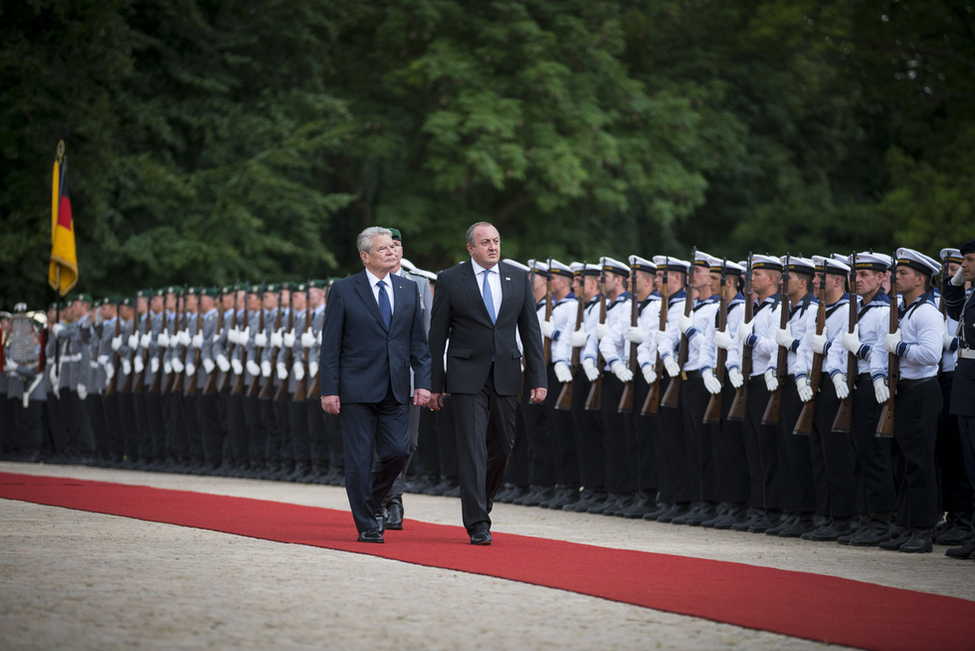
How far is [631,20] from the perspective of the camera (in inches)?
1328

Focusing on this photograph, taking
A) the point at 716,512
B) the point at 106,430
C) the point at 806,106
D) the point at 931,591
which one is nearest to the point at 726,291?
the point at 716,512

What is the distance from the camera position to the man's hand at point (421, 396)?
9.31m

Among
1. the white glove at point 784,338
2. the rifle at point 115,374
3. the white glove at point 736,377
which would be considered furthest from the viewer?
the rifle at point 115,374

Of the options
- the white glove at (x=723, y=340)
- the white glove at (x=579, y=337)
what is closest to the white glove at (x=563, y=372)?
the white glove at (x=579, y=337)

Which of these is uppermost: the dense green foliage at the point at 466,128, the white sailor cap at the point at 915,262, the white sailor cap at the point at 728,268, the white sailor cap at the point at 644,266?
the dense green foliage at the point at 466,128

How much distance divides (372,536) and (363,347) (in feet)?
3.92

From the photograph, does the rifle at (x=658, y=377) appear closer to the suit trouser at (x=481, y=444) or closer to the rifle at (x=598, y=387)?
the rifle at (x=598, y=387)

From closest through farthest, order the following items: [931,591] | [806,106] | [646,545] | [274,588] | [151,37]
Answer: [274,588], [931,591], [646,545], [151,37], [806,106]

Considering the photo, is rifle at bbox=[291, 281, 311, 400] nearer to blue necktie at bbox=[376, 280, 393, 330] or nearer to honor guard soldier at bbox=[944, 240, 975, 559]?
blue necktie at bbox=[376, 280, 393, 330]

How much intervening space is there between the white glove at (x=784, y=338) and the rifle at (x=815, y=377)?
0.78ft

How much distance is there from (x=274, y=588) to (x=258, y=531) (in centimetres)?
279

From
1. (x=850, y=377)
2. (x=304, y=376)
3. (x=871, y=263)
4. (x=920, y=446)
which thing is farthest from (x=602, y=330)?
(x=304, y=376)

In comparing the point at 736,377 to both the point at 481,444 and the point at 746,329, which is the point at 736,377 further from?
the point at 481,444

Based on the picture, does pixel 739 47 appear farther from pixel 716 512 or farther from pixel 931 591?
pixel 931 591
